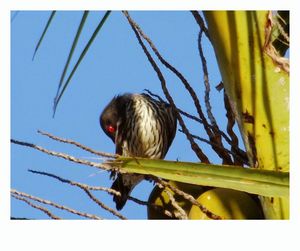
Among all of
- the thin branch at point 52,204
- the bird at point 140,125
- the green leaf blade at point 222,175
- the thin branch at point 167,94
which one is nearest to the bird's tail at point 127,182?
the bird at point 140,125

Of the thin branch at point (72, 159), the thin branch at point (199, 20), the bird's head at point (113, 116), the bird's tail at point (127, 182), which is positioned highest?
the thin branch at point (199, 20)

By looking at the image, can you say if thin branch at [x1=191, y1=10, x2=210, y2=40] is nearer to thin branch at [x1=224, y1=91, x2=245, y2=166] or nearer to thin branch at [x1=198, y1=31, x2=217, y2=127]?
thin branch at [x1=198, y1=31, x2=217, y2=127]

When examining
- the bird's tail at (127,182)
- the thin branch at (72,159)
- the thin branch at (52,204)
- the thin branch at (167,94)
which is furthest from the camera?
the bird's tail at (127,182)

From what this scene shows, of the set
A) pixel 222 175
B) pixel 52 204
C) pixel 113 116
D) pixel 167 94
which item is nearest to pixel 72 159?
pixel 52 204

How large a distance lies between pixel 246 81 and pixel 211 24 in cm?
14

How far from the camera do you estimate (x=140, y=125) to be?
3.45 meters

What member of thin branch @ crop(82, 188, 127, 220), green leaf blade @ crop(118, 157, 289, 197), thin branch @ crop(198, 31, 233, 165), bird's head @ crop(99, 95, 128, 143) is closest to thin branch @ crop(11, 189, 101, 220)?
thin branch @ crop(82, 188, 127, 220)

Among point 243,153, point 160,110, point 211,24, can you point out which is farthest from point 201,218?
point 160,110

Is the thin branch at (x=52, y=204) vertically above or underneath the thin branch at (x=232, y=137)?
underneath

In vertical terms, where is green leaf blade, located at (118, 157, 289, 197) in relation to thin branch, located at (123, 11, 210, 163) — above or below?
below

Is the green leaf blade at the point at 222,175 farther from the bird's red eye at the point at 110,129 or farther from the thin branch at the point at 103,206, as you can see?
the bird's red eye at the point at 110,129

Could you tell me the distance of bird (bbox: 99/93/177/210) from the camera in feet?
10.7

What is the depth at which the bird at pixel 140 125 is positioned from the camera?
327 centimetres

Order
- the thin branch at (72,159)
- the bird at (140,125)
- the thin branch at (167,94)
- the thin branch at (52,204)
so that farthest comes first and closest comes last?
the bird at (140,125)
the thin branch at (167,94)
the thin branch at (52,204)
the thin branch at (72,159)
